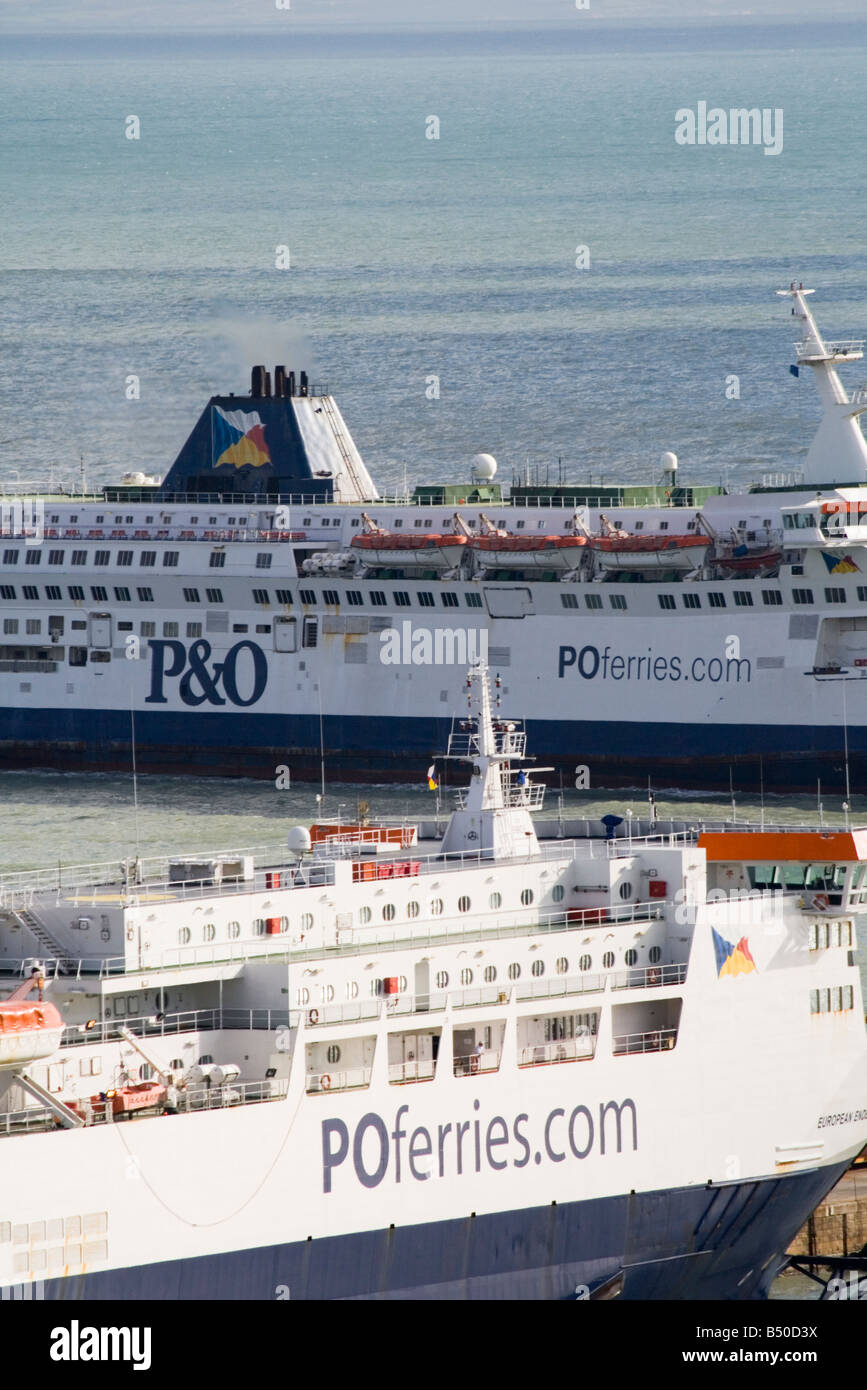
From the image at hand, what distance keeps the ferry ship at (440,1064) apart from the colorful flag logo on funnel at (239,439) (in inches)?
1908

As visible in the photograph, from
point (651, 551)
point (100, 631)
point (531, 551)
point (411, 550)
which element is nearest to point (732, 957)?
point (651, 551)

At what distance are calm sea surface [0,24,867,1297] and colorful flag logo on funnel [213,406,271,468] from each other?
1014cm

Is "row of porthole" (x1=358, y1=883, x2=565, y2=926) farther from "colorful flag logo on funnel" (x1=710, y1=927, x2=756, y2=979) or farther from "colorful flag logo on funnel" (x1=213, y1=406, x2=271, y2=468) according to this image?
"colorful flag logo on funnel" (x1=213, y1=406, x2=271, y2=468)

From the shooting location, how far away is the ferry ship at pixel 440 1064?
35594 mm

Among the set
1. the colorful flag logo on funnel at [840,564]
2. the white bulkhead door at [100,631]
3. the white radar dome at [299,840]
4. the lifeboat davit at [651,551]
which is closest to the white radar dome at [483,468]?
the lifeboat davit at [651,551]

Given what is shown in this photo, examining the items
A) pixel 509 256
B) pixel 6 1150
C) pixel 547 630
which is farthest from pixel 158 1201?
pixel 509 256

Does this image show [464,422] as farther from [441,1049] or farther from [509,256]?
[441,1049]

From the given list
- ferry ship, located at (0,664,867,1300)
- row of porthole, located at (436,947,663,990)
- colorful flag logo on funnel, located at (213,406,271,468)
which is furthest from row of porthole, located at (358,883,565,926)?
colorful flag logo on funnel, located at (213,406,271,468)

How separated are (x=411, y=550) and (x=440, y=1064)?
155 ft

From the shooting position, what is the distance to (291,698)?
87.1 metres

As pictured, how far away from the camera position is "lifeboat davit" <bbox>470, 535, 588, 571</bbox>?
3280 inches

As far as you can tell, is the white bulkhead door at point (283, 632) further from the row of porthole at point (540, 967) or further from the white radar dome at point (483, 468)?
the row of porthole at point (540, 967)
